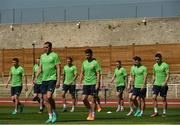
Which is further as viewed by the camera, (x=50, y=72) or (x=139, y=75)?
(x=139, y=75)

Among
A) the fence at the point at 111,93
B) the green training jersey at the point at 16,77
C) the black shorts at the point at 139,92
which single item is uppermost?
the green training jersey at the point at 16,77

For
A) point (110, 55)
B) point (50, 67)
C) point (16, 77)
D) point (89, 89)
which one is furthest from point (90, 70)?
point (110, 55)

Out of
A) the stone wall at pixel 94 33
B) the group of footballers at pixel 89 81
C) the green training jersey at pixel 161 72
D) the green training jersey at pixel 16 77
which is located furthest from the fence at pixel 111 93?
the green training jersey at pixel 161 72

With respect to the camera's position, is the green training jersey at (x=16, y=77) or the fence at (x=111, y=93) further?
the fence at (x=111, y=93)

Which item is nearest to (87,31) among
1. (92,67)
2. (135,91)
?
(135,91)

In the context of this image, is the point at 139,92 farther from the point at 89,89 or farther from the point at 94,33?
the point at 94,33

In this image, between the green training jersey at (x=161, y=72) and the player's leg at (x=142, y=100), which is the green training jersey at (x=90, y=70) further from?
the green training jersey at (x=161, y=72)

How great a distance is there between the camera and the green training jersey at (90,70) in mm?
21547

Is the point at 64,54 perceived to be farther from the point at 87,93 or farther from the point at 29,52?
the point at 87,93

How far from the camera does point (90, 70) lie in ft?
70.9

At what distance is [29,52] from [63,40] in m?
3.63

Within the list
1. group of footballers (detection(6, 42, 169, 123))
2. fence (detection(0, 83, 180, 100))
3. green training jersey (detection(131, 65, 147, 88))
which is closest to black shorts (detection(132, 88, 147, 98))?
group of footballers (detection(6, 42, 169, 123))

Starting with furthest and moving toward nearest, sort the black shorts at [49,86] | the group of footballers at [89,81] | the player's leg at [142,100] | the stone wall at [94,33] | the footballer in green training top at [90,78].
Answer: the stone wall at [94,33]
the player's leg at [142,100]
the footballer in green training top at [90,78]
the group of footballers at [89,81]
the black shorts at [49,86]

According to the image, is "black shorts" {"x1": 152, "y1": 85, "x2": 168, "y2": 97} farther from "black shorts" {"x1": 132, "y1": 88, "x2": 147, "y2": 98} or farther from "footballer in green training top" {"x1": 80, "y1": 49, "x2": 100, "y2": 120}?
"footballer in green training top" {"x1": 80, "y1": 49, "x2": 100, "y2": 120}
